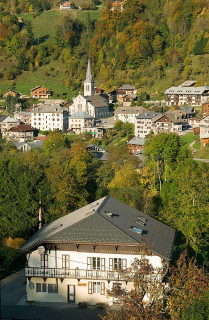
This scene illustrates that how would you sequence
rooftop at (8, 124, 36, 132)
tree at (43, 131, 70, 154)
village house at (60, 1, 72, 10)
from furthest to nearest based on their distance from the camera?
village house at (60, 1, 72, 10) < rooftop at (8, 124, 36, 132) < tree at (43, 131, 70, 154)

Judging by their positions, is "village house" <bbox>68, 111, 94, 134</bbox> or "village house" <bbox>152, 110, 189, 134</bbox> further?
"village house" <bbox>68, 111, 94, 134</bbox>

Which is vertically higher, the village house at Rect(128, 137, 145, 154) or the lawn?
the lawn

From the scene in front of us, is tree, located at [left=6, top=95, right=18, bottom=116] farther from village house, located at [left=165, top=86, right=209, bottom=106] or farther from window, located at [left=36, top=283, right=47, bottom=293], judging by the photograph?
window, located at [left=36, top=283, right=47, bottom=293]

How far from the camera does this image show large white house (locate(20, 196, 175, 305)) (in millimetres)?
18828

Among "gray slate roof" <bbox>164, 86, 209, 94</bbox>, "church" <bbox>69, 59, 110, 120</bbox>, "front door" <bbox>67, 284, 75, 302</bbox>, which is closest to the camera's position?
"front door" <bbox>67, 284, 75, 302</bbox>

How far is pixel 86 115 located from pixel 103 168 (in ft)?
108

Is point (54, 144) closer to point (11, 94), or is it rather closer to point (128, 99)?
point (128, 99)

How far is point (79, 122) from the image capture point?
235 feet

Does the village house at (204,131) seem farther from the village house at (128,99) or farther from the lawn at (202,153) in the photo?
the village house at (128,99)

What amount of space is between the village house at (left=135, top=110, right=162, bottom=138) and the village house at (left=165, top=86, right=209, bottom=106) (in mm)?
11132

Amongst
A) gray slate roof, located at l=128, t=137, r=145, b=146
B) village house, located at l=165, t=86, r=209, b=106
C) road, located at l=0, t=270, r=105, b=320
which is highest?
village house, located at l=165, t=86, r=209, b=106

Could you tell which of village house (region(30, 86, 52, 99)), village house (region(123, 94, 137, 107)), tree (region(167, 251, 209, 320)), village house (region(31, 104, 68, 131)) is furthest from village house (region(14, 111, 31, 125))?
tree (region(167, 251, 209, 320))

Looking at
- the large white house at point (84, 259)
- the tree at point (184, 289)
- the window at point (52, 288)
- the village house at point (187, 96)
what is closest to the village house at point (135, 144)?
the village house at point (187, 96)

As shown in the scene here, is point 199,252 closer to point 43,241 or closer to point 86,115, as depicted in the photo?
point 43,241
